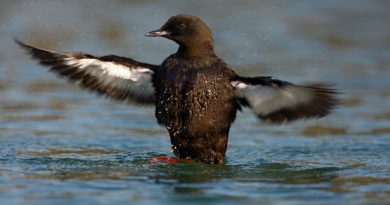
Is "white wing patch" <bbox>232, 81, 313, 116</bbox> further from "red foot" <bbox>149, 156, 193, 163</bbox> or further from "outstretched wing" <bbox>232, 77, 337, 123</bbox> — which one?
"red foot" <bbox>149, 156, 193, 163</bbox>

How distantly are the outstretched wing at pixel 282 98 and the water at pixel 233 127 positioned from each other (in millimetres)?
545

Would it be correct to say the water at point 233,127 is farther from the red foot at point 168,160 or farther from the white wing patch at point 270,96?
the white wing patch at point 270,96

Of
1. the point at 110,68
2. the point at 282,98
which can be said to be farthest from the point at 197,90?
the point at 110,68

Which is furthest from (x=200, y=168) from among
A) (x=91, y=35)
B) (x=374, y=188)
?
(x=91, y=35)

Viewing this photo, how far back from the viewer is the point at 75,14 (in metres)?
18.6

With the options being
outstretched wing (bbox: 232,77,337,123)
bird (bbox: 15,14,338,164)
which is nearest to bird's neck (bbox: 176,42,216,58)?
bird (bbox: 15,14,338,164)

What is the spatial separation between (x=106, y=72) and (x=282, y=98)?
1830 millimetres

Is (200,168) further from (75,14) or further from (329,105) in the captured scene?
(75,14)

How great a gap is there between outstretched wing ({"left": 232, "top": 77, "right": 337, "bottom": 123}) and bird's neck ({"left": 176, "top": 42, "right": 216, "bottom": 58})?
0.45 m

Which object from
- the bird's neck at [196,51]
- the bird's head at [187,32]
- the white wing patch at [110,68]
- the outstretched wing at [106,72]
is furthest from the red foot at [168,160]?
the bird's head at [187,32]

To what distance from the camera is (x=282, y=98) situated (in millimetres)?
8719

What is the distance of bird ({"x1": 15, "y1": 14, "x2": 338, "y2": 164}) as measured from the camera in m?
8.62

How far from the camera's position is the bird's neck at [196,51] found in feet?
29.3

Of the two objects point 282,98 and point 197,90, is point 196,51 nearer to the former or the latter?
point 197,90
